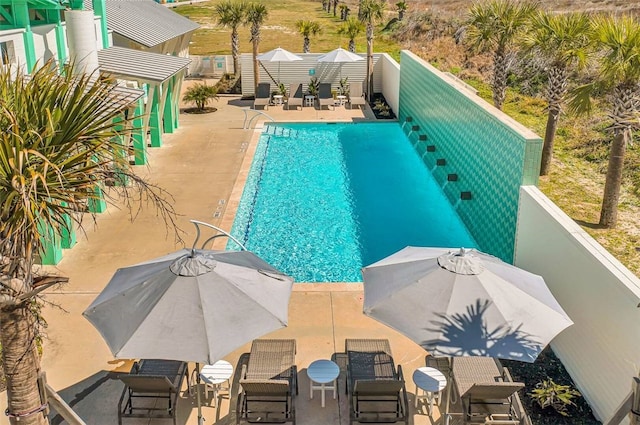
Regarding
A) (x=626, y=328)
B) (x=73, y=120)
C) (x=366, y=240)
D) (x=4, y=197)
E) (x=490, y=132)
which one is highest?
(x=73, y=120)

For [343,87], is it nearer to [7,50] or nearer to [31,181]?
[7,50]

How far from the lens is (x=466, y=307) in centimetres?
696

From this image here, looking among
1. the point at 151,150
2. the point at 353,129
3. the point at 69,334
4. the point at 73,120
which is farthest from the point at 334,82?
the point at 73,120

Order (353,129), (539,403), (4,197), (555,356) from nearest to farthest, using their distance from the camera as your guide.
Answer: (4,197), (539,403), (555,356), (353,129)

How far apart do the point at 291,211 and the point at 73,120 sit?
428 inches

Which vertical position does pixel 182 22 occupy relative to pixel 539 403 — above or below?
above

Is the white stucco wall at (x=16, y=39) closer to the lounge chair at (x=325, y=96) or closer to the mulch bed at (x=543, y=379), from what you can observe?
the mulch bed at (x=543, y=379)

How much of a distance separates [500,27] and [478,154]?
17.6ft

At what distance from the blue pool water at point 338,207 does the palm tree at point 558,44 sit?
13.1 ft

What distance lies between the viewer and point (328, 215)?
15812 millimetres

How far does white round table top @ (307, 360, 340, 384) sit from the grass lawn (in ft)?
102

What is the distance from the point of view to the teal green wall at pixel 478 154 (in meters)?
11.8

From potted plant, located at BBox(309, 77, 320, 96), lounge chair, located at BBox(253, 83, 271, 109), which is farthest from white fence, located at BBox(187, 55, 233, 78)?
potted plant, located at BBox(309, 77, 320, 96)

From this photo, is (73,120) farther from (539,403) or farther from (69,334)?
(539,403)
